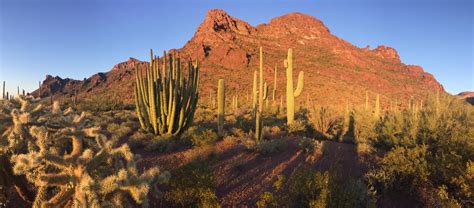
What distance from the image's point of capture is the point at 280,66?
55.2 metres

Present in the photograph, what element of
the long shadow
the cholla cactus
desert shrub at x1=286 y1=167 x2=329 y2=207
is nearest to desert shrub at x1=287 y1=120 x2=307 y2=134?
the long shadow

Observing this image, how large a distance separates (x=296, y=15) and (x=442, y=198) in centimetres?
9315

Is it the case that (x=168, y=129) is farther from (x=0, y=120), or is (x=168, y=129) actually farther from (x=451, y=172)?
(x=451, y=172)

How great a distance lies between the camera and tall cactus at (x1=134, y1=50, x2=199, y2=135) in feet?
34.5

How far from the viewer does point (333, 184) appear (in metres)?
5.08

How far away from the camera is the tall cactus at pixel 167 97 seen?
414 inches

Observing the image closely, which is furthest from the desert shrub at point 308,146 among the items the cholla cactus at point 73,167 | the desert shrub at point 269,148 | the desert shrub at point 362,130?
the cholla cactus at point 73,167

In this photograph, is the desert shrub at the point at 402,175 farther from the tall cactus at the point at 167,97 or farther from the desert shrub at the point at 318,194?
the tall cactus at the point at 167,97

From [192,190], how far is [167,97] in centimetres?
622

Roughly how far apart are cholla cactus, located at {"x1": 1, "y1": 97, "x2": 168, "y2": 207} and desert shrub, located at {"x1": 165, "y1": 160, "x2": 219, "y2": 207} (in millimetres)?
1495

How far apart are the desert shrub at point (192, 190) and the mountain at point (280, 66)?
34.2 m

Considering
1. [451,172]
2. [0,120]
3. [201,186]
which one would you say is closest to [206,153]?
[201,186]

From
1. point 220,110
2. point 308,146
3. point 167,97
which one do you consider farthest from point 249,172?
point 220,110

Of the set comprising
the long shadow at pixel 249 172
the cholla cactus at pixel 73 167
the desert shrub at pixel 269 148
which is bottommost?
the long shadow at pixel 249 172
